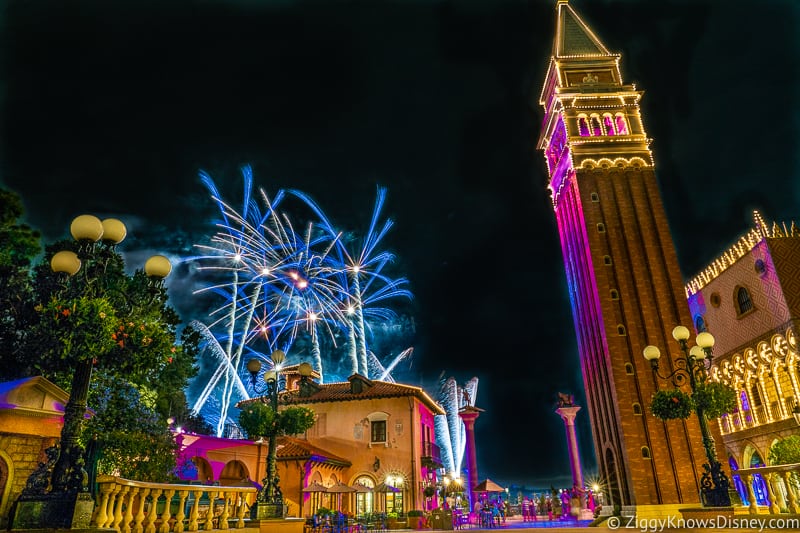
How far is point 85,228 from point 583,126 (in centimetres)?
3391

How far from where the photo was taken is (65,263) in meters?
7.49

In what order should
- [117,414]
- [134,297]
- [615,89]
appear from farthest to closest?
[615,89] < [117,414] < [134,297]

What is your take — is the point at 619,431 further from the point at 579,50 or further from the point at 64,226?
the point at 64,226

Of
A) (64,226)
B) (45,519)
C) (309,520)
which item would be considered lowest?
(309,520)

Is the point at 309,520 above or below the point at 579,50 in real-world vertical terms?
below

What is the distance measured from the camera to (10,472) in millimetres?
11570

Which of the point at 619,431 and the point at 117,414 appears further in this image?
the point at 619,431

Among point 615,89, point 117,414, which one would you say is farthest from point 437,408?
point 615,89

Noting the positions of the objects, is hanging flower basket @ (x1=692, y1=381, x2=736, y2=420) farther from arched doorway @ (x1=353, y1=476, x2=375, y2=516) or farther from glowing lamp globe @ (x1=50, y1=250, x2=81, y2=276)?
arched doorway @ (x1=353, y1=476, x2=375, y2=516)

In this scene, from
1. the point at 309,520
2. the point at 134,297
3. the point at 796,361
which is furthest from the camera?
the point at 796,361

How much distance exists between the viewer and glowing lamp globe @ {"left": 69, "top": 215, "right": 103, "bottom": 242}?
7.78 metres

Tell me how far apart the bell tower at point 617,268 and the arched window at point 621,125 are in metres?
0.07

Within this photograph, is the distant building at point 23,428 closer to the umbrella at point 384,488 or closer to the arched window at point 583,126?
the umbrella at point 384,488

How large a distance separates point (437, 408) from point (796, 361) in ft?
72.4
